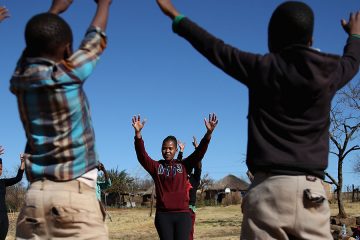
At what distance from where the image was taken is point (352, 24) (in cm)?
403

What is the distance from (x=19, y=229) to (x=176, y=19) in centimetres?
166

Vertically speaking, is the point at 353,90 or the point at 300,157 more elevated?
the point at 353,90

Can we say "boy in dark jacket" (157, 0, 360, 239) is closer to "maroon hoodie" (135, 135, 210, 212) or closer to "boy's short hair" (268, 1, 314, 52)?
"boy's short hair" (268, 1, 314, 52)

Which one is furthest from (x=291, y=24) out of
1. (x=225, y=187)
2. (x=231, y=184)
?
(x=231, y=184)

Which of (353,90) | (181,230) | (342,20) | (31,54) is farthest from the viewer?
(353,90)

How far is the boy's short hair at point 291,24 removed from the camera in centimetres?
347

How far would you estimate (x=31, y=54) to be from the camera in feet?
11.2

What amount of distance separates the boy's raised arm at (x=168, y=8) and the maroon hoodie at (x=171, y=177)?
12.6 ft

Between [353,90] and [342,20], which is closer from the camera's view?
[342,20]

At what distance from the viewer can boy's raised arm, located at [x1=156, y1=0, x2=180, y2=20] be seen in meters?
3.68

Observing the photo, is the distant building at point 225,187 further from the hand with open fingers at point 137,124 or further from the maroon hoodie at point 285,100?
the maroon hoodie at point 285,100

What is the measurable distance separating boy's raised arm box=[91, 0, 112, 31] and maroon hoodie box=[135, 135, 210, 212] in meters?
3.97

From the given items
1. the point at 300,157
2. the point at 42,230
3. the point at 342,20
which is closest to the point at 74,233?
the point at 42,230

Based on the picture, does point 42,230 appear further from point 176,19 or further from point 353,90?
point 353,90
